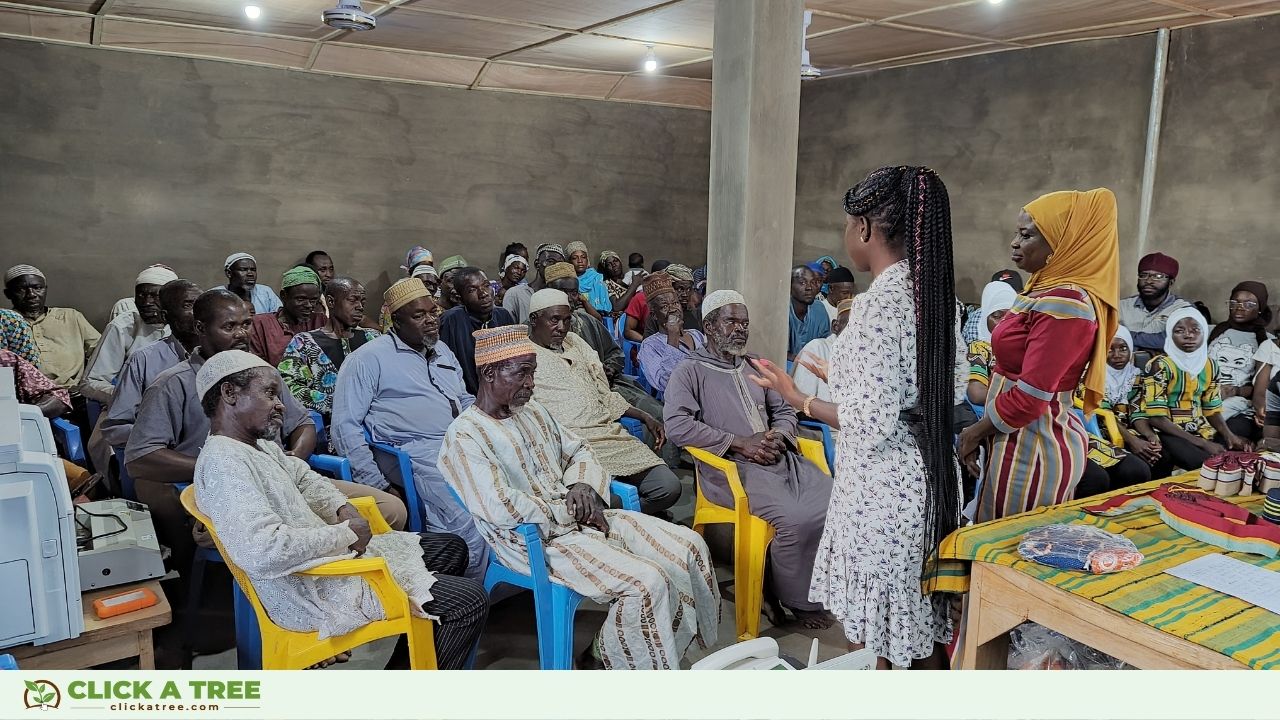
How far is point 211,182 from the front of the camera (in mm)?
8055

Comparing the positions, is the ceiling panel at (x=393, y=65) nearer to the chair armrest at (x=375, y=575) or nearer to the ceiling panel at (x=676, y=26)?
the ceiling panel at (x=676, y=26)

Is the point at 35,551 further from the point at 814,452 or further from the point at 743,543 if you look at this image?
the point at 814,452

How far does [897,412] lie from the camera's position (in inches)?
86.7

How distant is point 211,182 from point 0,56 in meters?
1.84

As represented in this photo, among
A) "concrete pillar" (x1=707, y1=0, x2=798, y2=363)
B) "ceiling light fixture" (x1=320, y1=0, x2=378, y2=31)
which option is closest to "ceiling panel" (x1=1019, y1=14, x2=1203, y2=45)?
"concrete pillar" (x1=707, y1=0, x2=798, y2=363)

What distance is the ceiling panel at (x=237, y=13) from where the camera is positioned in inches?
246

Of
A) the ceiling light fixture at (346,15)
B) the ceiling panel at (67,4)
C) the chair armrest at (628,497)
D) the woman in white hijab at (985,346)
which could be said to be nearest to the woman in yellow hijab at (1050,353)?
the chair armrest at (628,497)

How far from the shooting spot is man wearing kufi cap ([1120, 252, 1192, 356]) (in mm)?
6035

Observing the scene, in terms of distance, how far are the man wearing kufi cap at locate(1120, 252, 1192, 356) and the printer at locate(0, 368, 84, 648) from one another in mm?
6475

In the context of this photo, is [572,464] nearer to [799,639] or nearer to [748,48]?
[799,639]

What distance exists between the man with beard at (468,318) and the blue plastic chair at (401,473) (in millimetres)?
1150

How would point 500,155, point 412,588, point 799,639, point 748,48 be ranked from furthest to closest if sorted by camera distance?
1. point 500,155
2. point 748,48
3. point 799,639
4. point 412,588

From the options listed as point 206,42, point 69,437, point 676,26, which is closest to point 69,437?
point 69,437

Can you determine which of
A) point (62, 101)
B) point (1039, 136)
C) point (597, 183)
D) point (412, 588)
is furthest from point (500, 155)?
point (412, 588)
